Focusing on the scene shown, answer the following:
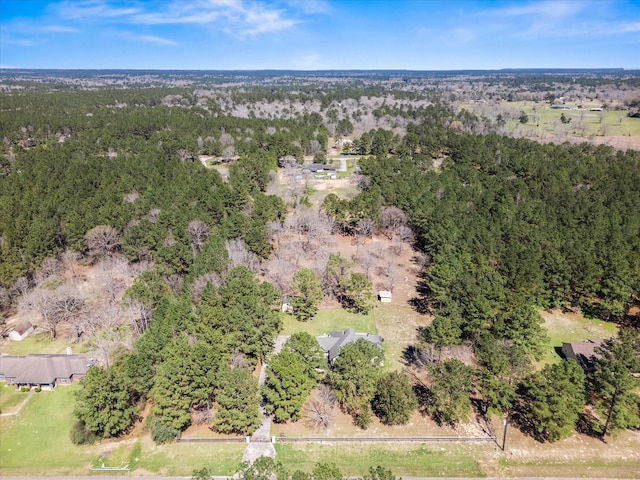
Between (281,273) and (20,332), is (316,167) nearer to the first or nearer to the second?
(281,273)

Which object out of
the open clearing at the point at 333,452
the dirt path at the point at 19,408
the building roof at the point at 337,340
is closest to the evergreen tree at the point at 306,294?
the building roof at the point at 337,340

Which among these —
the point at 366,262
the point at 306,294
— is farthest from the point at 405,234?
the point at 306,294

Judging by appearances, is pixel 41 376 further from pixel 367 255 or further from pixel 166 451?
pixel 367 255

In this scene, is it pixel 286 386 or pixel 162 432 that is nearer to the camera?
pixel 162 432

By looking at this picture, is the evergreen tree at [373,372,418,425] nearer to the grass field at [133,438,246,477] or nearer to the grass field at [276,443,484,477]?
the grass field at [276,443,484,477]

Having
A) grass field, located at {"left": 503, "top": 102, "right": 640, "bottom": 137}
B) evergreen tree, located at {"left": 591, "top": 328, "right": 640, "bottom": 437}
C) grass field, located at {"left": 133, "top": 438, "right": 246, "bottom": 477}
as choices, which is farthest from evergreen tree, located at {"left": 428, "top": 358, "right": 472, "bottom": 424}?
grass field, located at {"left": 503, "top": 102, "right": 640, "bottom": 137}

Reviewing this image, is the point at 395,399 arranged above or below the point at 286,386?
below

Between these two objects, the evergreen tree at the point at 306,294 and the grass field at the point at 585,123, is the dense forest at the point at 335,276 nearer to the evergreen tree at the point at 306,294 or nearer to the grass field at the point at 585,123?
the evergreen tree at the point at 306,294
